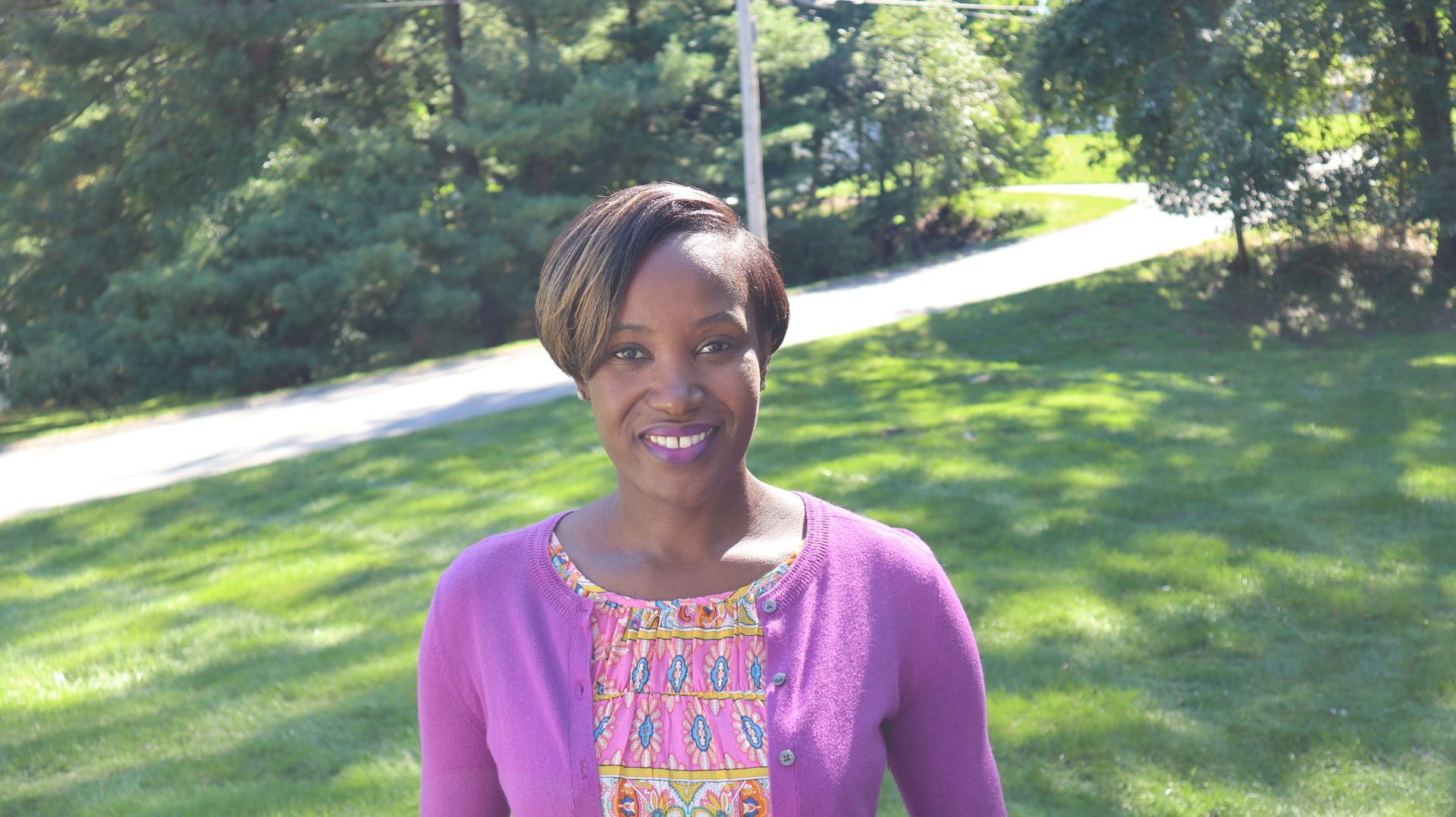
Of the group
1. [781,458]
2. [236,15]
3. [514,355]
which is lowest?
[514,355]

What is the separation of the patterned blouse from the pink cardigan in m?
0.02

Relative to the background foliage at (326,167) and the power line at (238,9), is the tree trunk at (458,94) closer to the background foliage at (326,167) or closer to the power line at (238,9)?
the background foliage at (326,167)

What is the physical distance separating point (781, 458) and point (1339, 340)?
670cm

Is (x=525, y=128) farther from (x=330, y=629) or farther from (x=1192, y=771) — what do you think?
(x=1192, y=771)

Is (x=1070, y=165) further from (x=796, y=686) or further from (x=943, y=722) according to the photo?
(x=796, y=686)

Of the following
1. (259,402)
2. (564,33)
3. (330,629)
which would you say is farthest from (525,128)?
(330,629)

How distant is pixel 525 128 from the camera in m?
20.7

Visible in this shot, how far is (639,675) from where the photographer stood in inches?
69.8

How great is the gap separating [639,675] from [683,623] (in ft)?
0.30

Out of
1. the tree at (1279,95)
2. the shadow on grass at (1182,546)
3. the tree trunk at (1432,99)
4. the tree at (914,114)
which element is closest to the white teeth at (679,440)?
the shadow on grass at (1182,546)

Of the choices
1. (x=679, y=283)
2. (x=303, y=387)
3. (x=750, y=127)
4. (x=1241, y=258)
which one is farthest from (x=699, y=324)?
(x=750, y=127)

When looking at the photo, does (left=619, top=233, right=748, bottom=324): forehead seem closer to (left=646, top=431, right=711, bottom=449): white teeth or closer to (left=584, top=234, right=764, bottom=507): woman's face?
(left=584, top=234, right=764, bottom=507): woman's face

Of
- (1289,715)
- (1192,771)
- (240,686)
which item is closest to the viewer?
(1192,771)

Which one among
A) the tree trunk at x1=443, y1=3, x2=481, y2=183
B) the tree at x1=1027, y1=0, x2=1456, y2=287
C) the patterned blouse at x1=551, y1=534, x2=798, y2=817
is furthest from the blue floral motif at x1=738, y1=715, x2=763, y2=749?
the tree trunk at x1=443, y1=3, x2=481, y2=183
